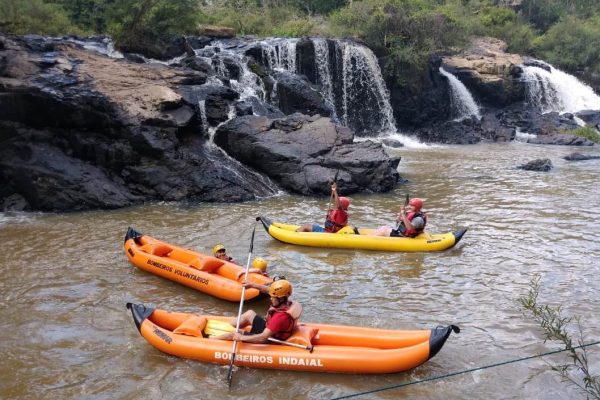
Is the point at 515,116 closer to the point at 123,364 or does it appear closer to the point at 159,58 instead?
the point at 159,58

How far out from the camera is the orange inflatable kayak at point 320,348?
15.5 feet

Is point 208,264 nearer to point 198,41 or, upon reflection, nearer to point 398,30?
point 198,41

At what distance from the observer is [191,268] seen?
6.87 metres

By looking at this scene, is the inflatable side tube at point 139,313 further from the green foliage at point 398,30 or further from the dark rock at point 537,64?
the dark rock at point 537,64

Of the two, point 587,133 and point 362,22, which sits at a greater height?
point 362,22

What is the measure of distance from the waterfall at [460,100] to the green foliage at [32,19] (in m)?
15.1

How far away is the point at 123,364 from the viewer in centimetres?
512

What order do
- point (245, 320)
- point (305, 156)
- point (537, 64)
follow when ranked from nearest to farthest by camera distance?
point (245, 320) < point (305, 156) < point (537, 64)

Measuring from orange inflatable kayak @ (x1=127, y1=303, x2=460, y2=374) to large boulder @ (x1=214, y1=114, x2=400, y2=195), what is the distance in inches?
279

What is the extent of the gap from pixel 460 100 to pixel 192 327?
68.6 feet

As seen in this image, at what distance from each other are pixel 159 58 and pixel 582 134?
620 inches

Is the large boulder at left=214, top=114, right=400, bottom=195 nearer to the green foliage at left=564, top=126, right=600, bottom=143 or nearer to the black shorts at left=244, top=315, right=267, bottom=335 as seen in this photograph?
the black shorts at left=244, top=315, right=267, bottom=335

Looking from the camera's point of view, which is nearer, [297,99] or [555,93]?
[297,99]

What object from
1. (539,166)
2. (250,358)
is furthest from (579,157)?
(250,358)
